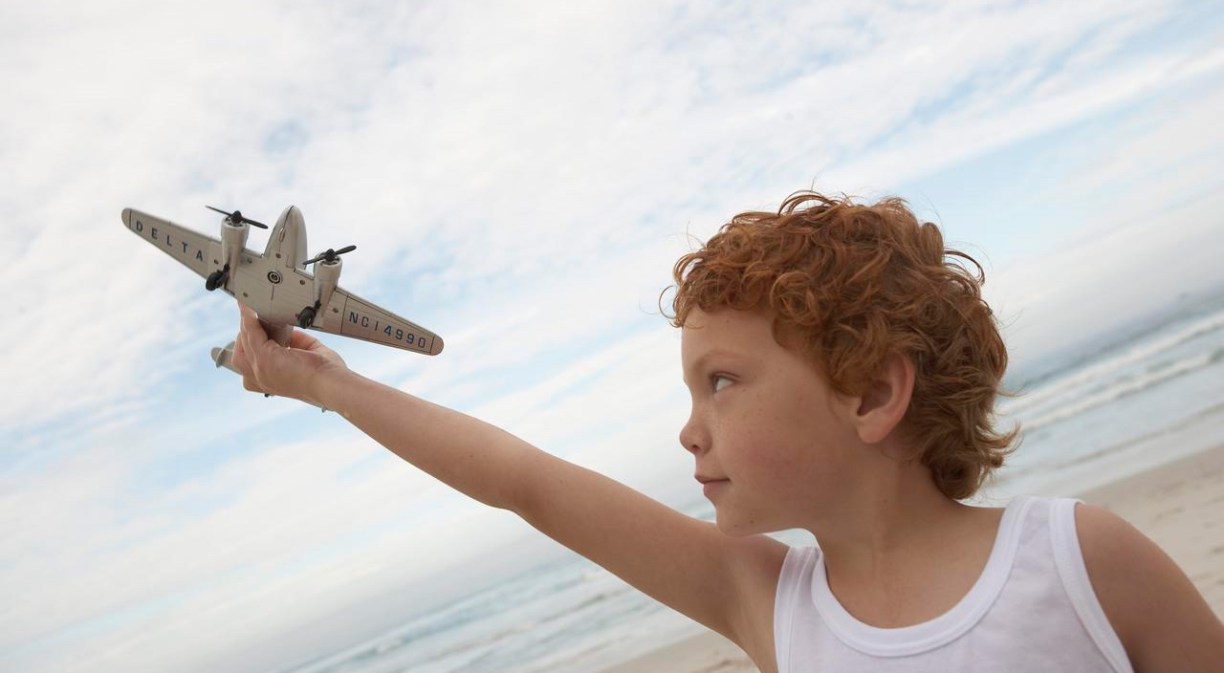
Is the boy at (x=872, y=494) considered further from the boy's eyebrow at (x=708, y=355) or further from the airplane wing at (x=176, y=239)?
the airplane wing at (x=176, y=239)

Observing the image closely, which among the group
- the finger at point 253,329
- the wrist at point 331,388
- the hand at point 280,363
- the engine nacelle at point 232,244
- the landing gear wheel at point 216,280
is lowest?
the wrist at point 331,388

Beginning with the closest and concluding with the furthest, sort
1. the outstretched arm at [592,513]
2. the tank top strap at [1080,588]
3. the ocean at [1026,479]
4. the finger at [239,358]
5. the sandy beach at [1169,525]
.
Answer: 1. the tank top strap at [1080,588]
2. the outstretched arm at [592,513]
3. the finger at [239,358]
4. the sandy beach at [1169,525]
5. the ocean at [1026,479]

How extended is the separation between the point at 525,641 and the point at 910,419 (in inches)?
404

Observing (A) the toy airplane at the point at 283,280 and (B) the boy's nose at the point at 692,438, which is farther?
(A) the toy airplane at the point at 283,280

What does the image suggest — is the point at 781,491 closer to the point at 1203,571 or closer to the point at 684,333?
the point at 684,333

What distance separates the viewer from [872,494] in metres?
1.31

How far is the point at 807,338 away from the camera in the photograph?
1.28m

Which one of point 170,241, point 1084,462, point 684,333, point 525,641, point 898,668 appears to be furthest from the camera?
point 525,641

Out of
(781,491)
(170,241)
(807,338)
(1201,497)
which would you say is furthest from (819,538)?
(1201,497)

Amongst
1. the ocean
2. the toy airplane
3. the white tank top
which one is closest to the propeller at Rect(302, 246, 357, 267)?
the toy airplane

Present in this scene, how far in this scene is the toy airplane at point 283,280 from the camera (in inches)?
67.6

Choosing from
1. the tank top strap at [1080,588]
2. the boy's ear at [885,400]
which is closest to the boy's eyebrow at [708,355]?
the boy's ear at [885,400]

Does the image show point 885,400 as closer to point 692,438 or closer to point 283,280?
point 692,438

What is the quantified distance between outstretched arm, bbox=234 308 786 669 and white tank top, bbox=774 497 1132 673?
0.21 meters
